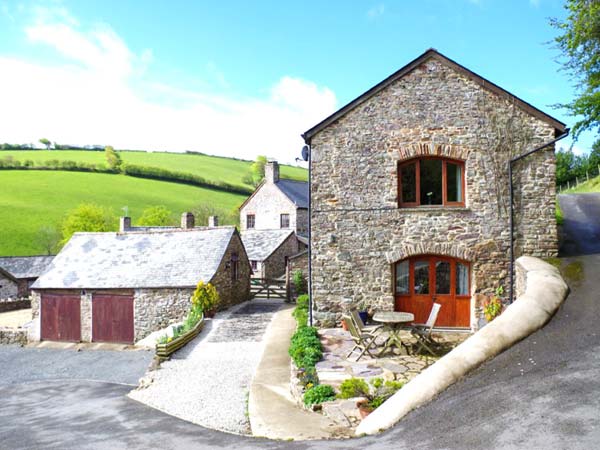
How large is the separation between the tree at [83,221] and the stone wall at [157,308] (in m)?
33.2

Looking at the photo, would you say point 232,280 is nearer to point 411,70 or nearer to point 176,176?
point 411,70

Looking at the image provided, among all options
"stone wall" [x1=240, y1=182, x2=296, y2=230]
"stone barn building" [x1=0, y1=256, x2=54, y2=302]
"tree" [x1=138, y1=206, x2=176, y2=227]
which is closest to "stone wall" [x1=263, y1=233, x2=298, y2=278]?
"stone wall" [x1=240, y1=182, x2=296, y2=230]

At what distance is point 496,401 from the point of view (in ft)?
18.3

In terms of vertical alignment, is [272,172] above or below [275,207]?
above

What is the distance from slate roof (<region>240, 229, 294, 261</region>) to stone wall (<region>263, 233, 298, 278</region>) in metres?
0.29

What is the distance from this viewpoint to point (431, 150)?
12.1 metres

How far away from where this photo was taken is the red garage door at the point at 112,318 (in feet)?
64.6

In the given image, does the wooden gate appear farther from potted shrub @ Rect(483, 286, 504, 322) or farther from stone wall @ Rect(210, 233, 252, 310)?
potted shrub @ Rect(483, 286, 504, 322)

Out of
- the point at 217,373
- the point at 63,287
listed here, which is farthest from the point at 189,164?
the point at 217,373

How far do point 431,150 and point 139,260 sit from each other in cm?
1535

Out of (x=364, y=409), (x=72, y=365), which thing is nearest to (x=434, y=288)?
(x=364, y=409)

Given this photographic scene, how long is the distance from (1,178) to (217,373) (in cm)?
6426

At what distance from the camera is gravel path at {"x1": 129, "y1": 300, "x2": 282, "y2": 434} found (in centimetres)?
849

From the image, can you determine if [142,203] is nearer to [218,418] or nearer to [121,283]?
[121,283]
